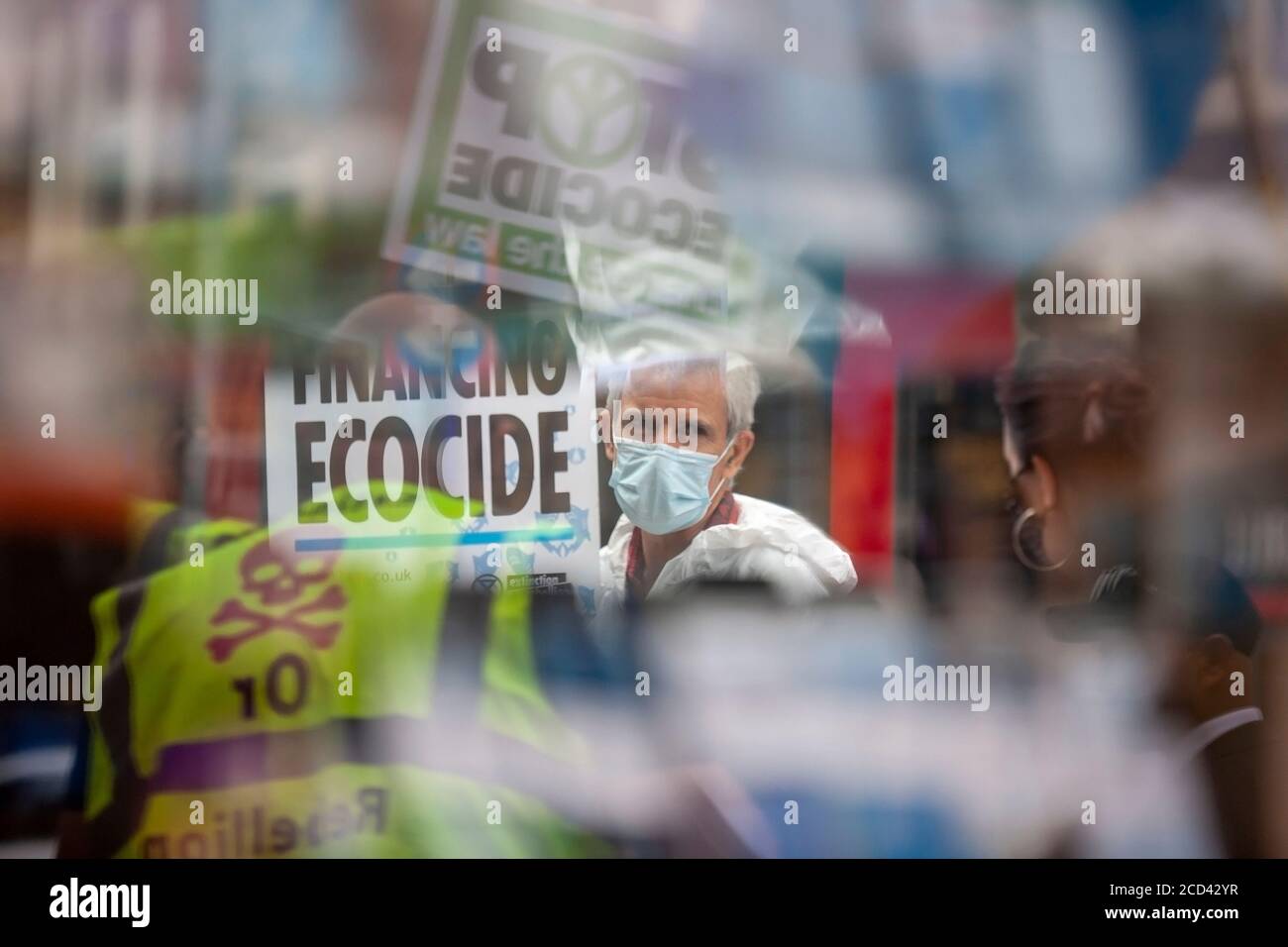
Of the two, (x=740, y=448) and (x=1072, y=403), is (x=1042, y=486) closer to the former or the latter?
(x=1072, y=403)

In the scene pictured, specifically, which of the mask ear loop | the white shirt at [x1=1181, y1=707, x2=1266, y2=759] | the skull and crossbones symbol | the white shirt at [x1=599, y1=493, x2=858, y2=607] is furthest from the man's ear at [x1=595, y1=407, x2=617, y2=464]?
the white shirt at [x1=1181, y1=707, x2=1266, y2=759]

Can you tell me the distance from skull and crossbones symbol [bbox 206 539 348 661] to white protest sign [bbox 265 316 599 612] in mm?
57

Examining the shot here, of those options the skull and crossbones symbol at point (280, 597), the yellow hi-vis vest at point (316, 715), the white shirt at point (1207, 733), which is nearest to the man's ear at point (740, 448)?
the yellow hi-vis vest at point (316, 715)

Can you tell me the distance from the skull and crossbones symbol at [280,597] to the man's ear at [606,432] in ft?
2.84

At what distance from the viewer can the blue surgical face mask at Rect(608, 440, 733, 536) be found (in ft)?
9.30

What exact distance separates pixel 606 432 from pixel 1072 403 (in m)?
1.38

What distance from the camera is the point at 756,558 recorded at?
2844 mm

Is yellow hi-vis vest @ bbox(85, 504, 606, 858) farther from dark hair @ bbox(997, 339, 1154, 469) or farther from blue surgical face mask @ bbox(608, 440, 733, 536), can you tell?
dark hair @ bbox(997, 339, 1154, 469)

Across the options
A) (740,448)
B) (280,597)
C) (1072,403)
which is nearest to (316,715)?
(280,597)

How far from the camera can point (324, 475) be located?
287cm

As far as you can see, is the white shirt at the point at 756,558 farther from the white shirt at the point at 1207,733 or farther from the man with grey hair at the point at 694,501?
the white shirt at the point at 1207,733
